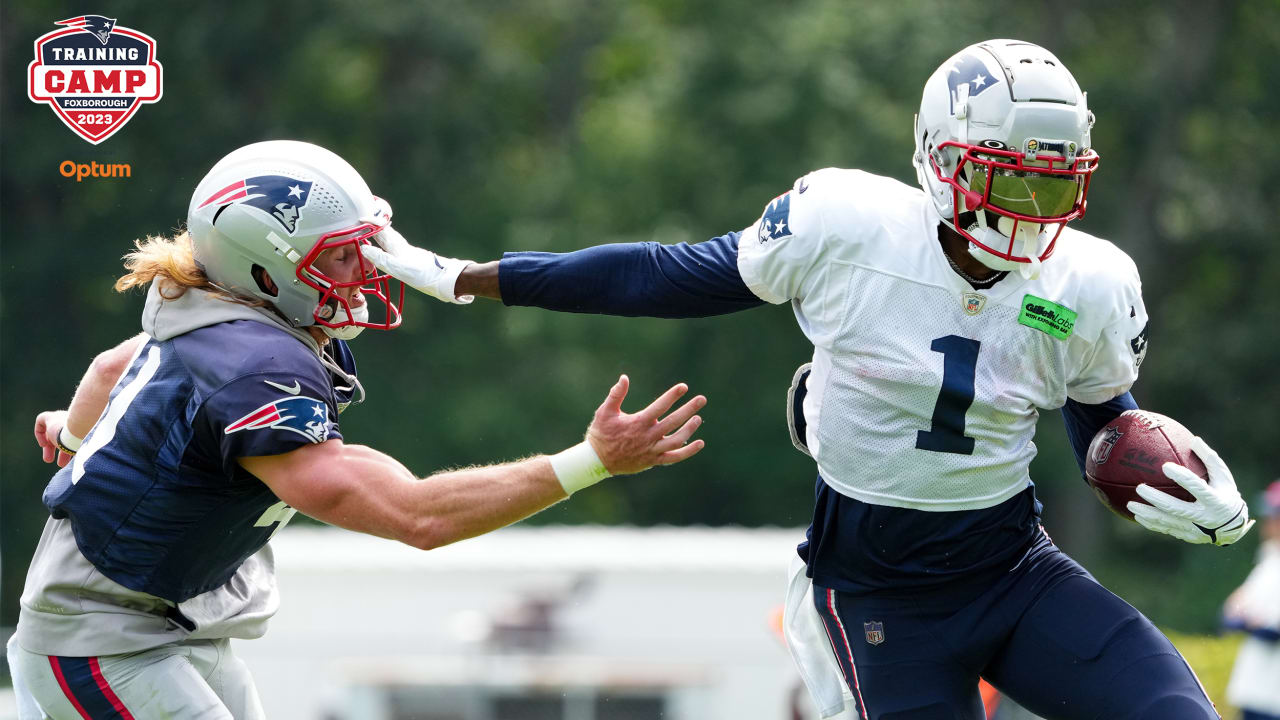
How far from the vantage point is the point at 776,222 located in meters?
3.76

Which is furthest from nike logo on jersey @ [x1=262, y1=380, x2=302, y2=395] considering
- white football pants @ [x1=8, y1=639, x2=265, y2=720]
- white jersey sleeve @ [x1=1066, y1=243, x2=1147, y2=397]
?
white jersey sleeve @ [x1=1066, y1=243, x2=1147, y2=397]

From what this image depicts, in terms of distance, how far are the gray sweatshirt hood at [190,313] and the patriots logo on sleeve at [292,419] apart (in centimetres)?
35

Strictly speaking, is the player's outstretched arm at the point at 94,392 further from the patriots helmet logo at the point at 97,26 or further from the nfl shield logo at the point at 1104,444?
the patriots helmet logo at the point at 97,26

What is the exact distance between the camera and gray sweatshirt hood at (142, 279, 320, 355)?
11.9 feet

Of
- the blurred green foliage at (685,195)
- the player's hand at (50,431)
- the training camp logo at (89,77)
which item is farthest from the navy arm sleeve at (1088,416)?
the blurred green foliage at (685,195)

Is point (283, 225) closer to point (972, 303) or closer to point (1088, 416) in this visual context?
point (972, 303)

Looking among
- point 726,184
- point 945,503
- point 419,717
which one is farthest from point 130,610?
point 726,184

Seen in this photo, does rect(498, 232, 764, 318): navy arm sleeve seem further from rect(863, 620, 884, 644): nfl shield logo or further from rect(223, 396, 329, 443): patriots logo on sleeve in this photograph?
rect(863, 620, 884, 644): nfl shield logo

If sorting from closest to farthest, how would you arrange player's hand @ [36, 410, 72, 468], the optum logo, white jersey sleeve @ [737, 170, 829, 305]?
white jersey sleeve @ [737, 170, 829, 305]
player's hand @ [36, 410, 72, 468]
the optum logo

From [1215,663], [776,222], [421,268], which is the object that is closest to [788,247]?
[776,222]

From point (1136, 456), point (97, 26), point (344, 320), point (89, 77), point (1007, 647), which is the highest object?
point (97, 26)

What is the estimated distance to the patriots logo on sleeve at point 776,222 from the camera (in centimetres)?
374

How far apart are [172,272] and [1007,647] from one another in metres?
2.36

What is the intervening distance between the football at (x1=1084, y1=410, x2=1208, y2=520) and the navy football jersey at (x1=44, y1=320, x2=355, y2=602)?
79.0 inches
